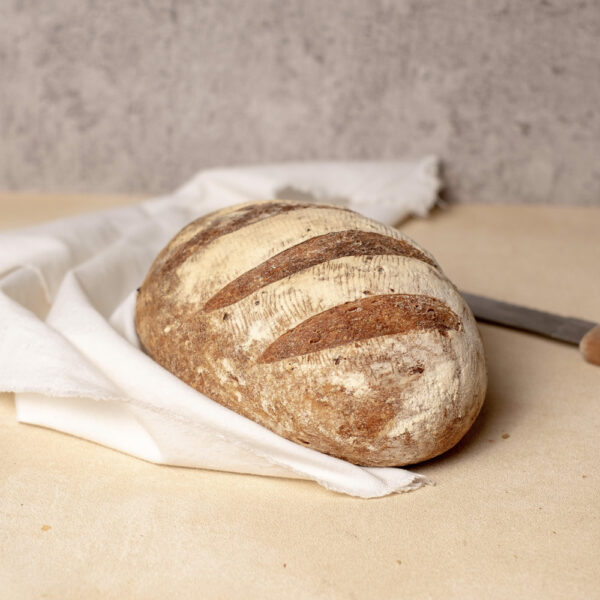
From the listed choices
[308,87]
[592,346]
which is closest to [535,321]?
[592,346]

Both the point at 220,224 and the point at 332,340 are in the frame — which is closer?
the point at 332,340

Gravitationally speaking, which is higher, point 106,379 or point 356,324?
point 356,324

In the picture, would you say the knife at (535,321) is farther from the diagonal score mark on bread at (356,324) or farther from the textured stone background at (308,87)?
the textured stone background at (308,87)

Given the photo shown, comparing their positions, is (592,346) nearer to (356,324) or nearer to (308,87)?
(356,324)

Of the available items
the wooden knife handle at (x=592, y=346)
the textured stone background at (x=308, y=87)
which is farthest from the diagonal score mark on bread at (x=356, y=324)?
the textured stone background at (x=308, y=87)

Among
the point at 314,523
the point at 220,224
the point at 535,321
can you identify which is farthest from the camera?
the point at 535,321

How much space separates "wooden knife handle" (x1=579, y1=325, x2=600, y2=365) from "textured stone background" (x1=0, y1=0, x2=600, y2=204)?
159 cm

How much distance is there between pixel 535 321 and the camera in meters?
2.14

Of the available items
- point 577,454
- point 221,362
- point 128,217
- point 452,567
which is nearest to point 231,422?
point 221,362

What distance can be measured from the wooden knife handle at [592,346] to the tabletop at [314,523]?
5.6 inches

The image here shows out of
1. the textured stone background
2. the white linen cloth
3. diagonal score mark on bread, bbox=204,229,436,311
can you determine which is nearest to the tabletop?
the white linen cloth

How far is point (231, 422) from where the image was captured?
1.48m

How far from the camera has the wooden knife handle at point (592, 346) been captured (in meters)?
1.93

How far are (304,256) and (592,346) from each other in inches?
33.1
